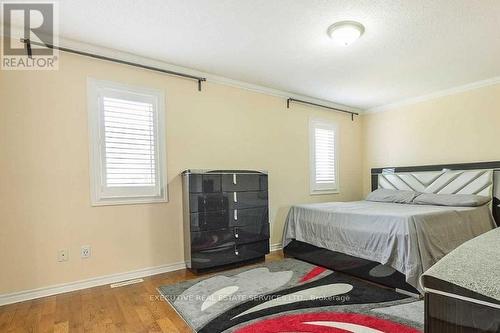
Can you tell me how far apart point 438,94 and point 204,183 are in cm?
382

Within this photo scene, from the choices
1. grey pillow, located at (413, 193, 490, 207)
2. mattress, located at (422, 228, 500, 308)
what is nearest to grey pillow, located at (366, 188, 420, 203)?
grey pillow, located at (413, 193, 490, 207)

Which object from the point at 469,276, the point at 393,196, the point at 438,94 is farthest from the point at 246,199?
the point at 438,94

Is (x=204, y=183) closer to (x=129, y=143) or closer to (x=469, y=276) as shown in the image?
(x=129, y=143)

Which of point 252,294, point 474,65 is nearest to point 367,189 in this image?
point 474,65

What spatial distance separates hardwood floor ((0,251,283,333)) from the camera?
2.00m

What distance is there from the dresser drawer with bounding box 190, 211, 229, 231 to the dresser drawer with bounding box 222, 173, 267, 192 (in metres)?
0.30

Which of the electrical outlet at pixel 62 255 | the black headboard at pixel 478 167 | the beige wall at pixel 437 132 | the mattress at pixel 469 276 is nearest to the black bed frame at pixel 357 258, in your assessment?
the black headboard at pixel 478 167

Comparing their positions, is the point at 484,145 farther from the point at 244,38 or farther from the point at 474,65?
the point at 244,38

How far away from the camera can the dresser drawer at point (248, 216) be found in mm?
3338

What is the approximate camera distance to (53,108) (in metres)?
2.66

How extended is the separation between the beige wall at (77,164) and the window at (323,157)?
118 cm

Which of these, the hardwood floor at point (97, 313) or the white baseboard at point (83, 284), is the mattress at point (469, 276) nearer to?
the hardwood floor at point (97, 313)

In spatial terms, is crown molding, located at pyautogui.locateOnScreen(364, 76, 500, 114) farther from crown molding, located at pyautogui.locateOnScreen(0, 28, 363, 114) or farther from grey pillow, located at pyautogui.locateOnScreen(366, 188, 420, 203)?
grey pillow, located at pyautogui.locateOnScreen(366, 188, 420, 203)

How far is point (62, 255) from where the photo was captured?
8.71 ft
